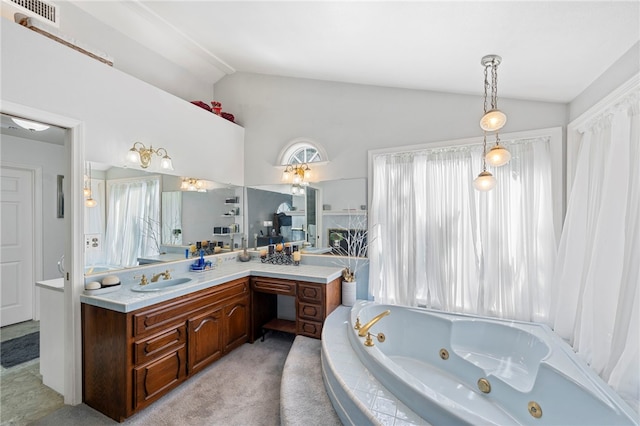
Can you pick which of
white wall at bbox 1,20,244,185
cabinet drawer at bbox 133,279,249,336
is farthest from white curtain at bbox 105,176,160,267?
cabinet drawer at bbox 133,279,249,336

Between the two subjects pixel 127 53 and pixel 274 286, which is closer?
pixel 274 286

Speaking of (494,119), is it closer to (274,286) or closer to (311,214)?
(311,214)

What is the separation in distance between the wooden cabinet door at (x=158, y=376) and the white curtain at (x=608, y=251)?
2.88 m

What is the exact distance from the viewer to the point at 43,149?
318cm

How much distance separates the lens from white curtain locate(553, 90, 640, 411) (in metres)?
1.47

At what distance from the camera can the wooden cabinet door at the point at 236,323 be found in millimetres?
2666

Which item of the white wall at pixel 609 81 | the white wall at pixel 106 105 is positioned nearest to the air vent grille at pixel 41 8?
the white wall at pixel 106 105

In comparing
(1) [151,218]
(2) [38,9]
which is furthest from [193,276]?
(2) [38,9]

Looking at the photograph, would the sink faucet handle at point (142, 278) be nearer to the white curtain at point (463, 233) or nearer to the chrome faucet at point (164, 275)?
the chrome faucet at point (164, 275)

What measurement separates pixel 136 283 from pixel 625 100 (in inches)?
149

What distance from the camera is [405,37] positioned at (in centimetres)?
186

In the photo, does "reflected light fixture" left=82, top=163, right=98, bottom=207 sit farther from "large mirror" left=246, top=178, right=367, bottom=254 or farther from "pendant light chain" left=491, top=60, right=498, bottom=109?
"pendant light chain" left=491, top=60, right=498, bottom=109

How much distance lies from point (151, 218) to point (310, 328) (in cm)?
196

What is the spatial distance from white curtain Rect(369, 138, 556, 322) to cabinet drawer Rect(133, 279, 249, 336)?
157 cm
